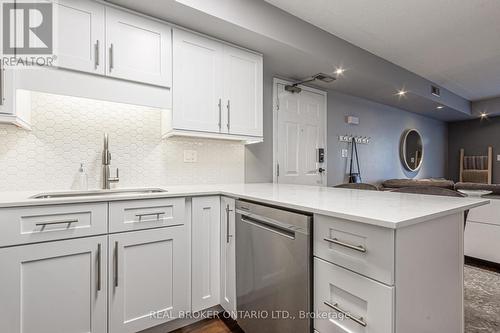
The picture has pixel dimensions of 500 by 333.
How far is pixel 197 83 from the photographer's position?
6.45 ft

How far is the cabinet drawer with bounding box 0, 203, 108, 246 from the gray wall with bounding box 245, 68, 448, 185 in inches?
61.8

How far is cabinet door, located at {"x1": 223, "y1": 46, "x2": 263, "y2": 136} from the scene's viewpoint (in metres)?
2.13

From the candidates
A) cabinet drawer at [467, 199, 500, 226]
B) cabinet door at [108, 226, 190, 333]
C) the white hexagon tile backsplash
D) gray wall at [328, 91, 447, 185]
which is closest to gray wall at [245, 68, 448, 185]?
gray wall at [328, 91, 447, 185]

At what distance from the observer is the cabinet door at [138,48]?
64.2 inches

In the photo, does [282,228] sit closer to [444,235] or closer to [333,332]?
[333,332]

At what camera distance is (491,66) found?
3.34 m

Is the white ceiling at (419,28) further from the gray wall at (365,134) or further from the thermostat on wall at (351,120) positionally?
the thermostat on wall at (351,120)

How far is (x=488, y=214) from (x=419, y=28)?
6.91ft

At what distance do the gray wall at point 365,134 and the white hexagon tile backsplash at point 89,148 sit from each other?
2.42ft

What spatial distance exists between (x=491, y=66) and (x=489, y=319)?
3.35m

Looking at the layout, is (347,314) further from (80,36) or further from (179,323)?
(80,36)

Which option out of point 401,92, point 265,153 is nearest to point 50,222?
point 265,153

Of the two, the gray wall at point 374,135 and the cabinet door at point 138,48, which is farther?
the gray wall at point 374,135

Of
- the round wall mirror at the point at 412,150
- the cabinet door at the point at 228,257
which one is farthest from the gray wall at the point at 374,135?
the cabinet door at the point at 228,257
